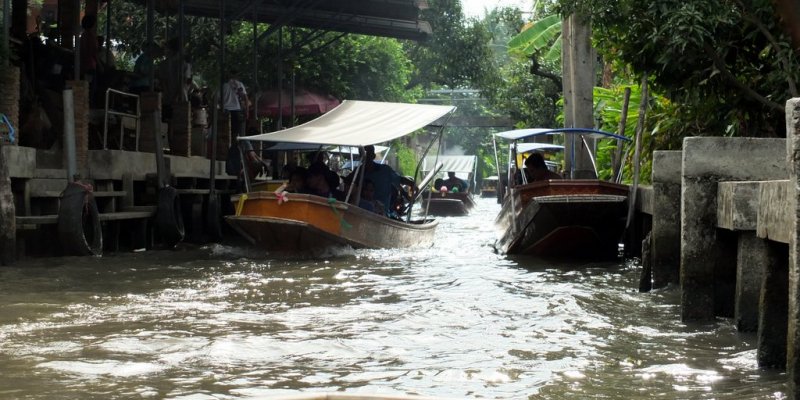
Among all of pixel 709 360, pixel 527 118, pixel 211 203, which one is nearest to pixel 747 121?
pixel 709 360

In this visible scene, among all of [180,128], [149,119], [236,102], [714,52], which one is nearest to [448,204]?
[236,102]

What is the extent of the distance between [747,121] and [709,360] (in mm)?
4587

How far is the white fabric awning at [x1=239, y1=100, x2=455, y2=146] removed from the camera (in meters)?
13.7

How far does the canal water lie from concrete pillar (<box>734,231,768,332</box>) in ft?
0.65

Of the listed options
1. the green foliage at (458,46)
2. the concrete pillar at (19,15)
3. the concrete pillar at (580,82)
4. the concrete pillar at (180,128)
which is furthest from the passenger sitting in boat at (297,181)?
the green foliage at (458,46)

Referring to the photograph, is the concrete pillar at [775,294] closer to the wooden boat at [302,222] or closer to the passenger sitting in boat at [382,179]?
the wooden boat at [302,222]

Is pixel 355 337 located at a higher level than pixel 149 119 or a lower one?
lower

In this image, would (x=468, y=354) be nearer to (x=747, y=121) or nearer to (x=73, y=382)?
(x=73, y=382)

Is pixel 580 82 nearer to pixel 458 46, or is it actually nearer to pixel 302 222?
pixel 302 222

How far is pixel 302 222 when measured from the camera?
13438 millimetres

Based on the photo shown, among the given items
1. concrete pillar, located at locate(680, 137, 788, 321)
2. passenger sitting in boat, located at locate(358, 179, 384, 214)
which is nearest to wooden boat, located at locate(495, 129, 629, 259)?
passenger sitting in boat, located at locate(358, 179, 384, 214)

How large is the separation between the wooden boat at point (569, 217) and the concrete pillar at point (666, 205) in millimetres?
3457

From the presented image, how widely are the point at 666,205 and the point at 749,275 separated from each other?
8.20 feet

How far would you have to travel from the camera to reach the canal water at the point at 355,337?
5.54 metres
